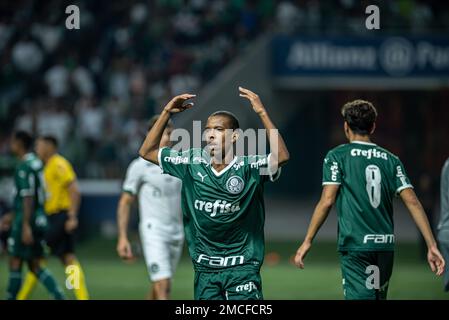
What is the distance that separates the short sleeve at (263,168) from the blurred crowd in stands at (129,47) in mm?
15518

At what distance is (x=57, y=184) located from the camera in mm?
14367

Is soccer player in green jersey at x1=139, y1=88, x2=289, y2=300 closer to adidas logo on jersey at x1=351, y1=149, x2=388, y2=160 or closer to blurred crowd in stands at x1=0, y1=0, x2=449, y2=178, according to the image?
adidas logo on jersey at x1=351, y1=149, x2=388, y2=160

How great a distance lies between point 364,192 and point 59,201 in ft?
20.8

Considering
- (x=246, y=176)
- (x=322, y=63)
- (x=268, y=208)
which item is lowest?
(x=268, y=208)

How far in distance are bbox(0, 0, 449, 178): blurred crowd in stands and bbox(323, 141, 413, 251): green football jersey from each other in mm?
15513

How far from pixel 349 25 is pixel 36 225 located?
47.4ft

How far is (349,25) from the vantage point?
2600 centimetres

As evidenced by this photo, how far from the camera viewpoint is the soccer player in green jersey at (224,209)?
8.82 meters

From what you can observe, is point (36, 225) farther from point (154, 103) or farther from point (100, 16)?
point (100, 16)

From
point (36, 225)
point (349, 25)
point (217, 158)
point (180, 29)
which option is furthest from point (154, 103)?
point (217, 158)

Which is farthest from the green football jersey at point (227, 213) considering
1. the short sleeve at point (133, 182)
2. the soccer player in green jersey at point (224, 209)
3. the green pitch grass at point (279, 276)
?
the green pitch grass at point (279, 276)

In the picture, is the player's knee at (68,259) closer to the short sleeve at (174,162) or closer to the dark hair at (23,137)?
the dark hair at (23,137)

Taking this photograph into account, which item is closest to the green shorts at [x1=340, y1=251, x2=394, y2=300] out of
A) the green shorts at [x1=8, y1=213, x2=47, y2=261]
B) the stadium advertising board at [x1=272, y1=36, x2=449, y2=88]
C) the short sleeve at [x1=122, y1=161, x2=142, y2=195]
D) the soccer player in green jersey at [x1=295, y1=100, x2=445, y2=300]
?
the soccer player in green jersey at [x1=295, y1=100, x2=445, y2=300]
